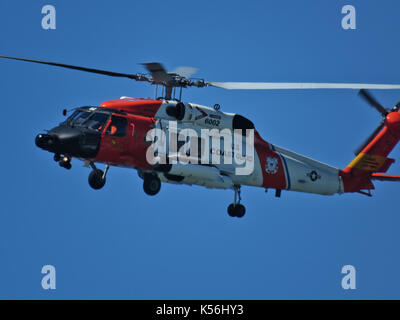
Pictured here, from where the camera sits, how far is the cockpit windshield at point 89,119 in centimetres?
1892

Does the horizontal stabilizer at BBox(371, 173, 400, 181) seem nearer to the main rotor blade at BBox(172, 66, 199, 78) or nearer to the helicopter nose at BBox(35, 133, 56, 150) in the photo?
the main rotor blade at BBox(172, 66, 199, 78)

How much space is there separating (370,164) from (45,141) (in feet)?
33.1

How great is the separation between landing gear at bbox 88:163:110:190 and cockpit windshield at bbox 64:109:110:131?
46.9 inches

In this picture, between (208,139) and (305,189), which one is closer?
(208,139)

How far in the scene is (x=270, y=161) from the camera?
71.6ft

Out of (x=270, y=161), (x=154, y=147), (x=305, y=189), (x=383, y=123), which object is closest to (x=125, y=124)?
(x=154, y=147)

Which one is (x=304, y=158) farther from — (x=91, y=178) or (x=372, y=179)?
(x=91, y=178)

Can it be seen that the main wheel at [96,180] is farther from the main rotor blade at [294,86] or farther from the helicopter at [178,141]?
the main rotor blade at [294,86]

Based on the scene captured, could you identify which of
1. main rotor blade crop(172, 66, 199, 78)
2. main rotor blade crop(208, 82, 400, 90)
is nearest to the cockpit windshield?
main rotor blade crop(172, 66, 199, 78)

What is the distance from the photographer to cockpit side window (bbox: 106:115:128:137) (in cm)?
1903

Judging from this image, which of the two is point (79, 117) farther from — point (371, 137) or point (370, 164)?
point (370, 164)

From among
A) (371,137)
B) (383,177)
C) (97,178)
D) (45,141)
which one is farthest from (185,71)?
(383,177)
